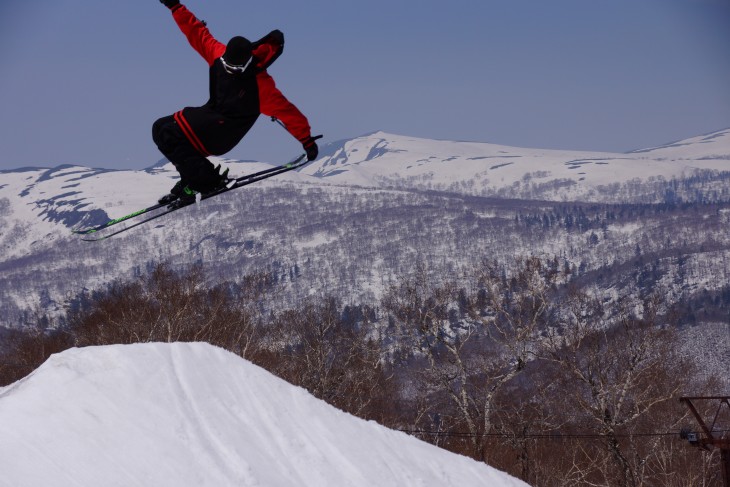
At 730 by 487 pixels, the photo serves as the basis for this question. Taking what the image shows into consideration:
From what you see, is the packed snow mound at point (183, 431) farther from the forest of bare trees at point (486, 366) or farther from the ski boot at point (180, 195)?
the forest of bare trees at point (486, 366)

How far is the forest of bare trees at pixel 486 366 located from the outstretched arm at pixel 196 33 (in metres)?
22.1

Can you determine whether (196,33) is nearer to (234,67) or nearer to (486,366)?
(234,67)

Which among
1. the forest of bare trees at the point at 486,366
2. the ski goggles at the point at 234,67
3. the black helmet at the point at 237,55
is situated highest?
the black helmet at the point at 237,55

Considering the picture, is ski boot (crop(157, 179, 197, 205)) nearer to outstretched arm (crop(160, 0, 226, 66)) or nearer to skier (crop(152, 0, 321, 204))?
skier (crop(152, 0, 321, 204))

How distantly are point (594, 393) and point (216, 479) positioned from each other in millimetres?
28202

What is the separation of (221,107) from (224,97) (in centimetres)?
8

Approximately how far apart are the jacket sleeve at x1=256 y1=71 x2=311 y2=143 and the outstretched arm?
1.06ft

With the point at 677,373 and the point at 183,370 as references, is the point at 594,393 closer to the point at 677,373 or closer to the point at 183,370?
the point at 677,373

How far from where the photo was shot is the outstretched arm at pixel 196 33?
→ 19.1 ft

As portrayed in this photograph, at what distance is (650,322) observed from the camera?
36938 millimetres

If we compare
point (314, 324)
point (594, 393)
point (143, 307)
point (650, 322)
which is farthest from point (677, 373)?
point (143, 307)

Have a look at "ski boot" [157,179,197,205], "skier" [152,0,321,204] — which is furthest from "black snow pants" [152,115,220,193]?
"ski boot" [157,179,197,205]

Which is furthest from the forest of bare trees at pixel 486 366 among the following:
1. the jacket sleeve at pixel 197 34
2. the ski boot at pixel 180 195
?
the jacket sleeve at pixel 197 34

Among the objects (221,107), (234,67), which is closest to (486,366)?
(221,107)
